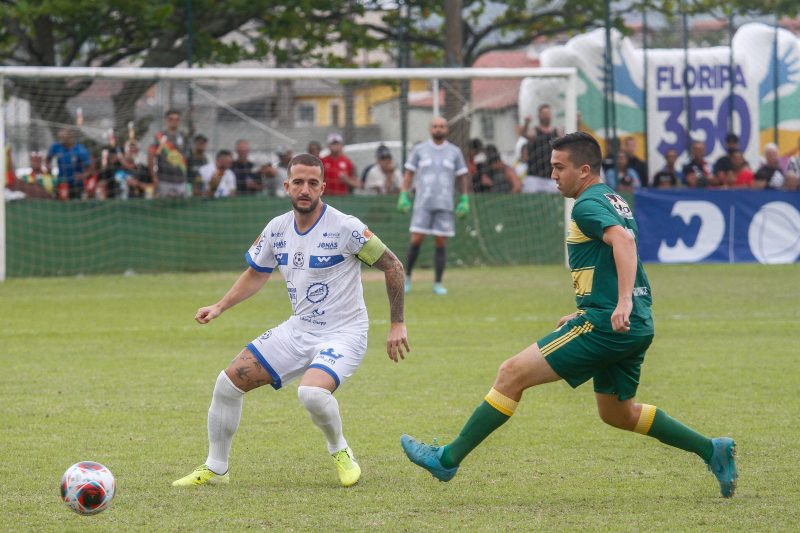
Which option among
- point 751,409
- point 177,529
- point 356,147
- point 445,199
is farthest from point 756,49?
point 177,529

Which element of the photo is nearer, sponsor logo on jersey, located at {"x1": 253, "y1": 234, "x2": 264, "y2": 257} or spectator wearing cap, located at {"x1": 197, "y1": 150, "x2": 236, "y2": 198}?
sponsor logo on jersey, located at {"x1": 253, "y1": 234, "x2": 264, "y2": 257}

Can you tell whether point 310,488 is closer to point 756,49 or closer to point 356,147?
point 356,147

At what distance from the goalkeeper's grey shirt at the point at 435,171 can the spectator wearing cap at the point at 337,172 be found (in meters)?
3.72

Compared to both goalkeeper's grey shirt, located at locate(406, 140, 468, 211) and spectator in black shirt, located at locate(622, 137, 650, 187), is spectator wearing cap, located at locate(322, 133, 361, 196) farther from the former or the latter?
spectator in black shirt, located at locate(622, 137, 650, 187)

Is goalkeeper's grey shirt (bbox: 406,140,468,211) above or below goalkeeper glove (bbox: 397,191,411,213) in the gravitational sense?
above

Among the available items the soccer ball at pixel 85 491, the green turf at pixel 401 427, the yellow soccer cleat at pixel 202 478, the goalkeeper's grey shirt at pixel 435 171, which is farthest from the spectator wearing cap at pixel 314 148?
the soccer ball at pixel 85 491

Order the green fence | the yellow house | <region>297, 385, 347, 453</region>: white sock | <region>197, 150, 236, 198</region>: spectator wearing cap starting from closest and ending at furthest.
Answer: <region>297, 385, 347, 453</region>: white sock, the green fence, <region>197, 150, 236, 198</region>: spectator wearing cap, the yellow house

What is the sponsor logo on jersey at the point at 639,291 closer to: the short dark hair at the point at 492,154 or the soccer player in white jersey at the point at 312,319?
the soccer player in white jersey at the point at 312,319

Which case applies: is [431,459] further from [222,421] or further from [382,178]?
[382,178]

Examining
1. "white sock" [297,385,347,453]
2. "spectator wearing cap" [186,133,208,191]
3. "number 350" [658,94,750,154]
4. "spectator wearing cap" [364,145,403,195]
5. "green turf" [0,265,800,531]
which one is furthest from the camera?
"number 350" [658,94,750,154]

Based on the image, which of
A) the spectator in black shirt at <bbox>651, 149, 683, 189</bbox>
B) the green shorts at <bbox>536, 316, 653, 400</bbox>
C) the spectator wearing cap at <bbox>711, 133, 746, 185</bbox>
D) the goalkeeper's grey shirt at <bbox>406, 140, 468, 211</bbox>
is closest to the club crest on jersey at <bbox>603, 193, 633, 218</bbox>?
the green shorts at <bbox>536, 316, 653, 400</bbox>

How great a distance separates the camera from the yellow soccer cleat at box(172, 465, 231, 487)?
6270mm

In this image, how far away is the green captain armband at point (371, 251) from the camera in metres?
6.51

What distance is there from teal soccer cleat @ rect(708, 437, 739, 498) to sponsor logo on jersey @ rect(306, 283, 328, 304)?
2.13 metres
